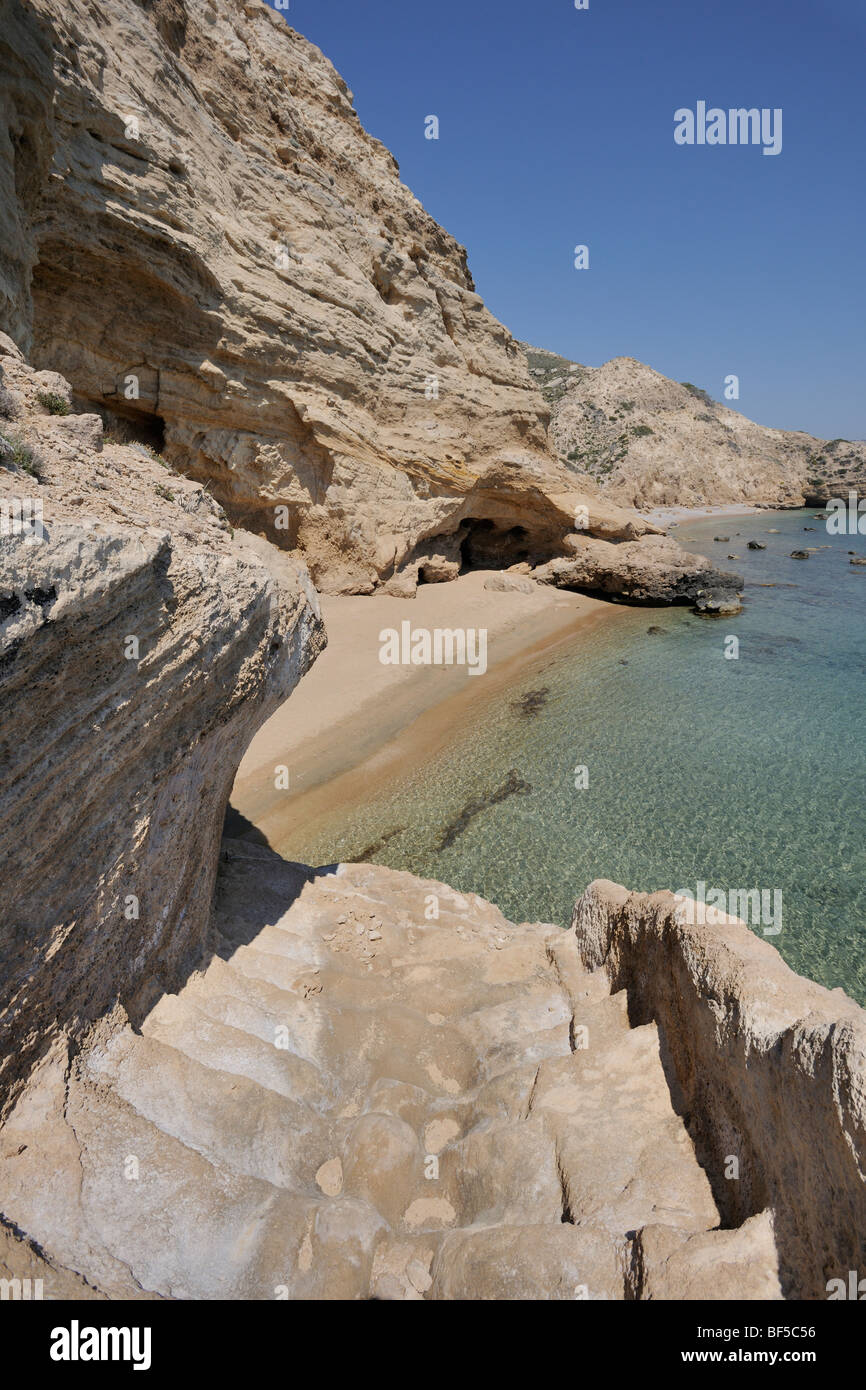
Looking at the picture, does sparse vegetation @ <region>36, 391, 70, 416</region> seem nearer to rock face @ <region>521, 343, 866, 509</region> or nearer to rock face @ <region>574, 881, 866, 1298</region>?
rock face @ <region>574, 881, 866, 1298</region>

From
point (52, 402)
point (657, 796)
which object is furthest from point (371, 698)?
point (52, 402)

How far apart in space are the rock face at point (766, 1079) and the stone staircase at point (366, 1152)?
6.4 inches

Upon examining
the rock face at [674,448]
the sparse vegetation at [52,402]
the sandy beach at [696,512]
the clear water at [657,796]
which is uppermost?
the rock face at [674,448]

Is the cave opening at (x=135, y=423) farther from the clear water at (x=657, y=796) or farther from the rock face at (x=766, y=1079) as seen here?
the rock face at (x=766, y=1079)

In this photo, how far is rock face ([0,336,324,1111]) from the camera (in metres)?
3.21

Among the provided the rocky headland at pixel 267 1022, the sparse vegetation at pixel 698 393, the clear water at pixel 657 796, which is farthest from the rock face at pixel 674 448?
the rocky headland at pixel 267 1022

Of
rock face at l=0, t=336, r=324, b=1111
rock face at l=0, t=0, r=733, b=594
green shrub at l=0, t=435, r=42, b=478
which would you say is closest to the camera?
rock face at l=0, t=336, r=324, b=1111

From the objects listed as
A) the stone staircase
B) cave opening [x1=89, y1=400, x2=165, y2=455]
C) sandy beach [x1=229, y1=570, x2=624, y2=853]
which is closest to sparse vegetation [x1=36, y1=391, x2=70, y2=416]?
the stone staircase

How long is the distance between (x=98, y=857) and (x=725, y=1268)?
395 cm

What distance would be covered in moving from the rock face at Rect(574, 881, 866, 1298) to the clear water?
5.31 metres

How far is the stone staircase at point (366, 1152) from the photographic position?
3146 millimetres

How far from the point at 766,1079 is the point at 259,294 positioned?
19925 mm
